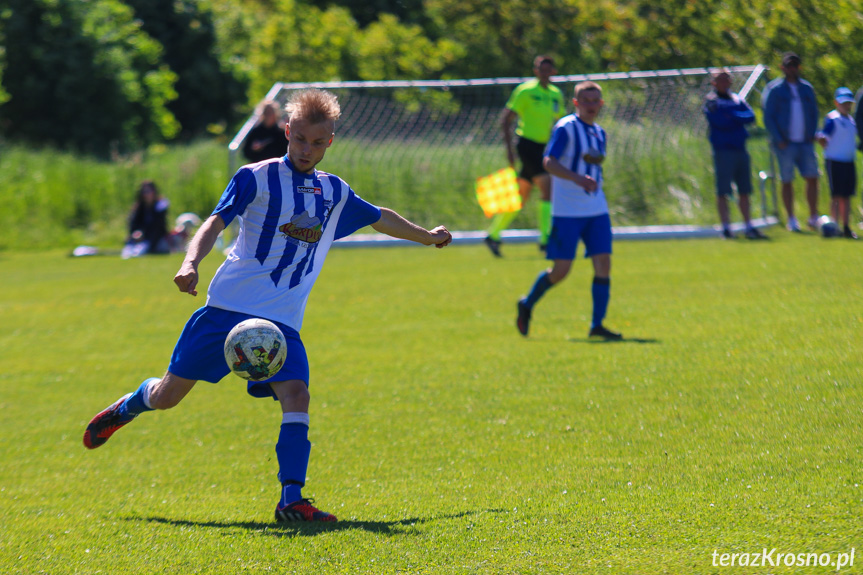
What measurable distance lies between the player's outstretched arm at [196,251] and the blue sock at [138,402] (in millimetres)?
976

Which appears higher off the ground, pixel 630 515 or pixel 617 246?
pixel 630 515

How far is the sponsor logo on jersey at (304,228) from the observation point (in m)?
4.85

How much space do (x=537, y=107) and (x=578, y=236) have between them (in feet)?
17.0

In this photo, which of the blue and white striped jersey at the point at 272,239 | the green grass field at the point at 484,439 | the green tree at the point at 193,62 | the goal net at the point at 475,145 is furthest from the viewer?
the green tree at the point at 193,62

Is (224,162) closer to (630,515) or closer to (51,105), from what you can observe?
(51,105)

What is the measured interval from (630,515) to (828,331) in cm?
439

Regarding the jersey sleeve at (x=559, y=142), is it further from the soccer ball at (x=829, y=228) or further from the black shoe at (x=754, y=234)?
the black shoe at (x=754, y=234)

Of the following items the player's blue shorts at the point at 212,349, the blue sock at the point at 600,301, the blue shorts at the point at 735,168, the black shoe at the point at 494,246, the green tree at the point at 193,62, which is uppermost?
the player's blue shorts at the point at 212,349

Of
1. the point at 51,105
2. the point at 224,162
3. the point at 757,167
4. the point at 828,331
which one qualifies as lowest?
the point at 51,105

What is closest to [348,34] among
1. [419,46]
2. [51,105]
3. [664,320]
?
[419,46]

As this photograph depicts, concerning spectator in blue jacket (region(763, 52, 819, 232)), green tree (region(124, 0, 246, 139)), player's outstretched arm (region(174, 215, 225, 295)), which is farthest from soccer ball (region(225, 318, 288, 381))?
green tree (region(124, 0, 246, 139))

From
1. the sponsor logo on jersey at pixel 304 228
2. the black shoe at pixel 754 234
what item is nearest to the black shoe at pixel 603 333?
the sponsor logo on jersey at pixel 304 228

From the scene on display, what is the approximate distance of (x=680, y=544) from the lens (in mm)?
3857

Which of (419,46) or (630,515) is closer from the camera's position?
(630,515)
